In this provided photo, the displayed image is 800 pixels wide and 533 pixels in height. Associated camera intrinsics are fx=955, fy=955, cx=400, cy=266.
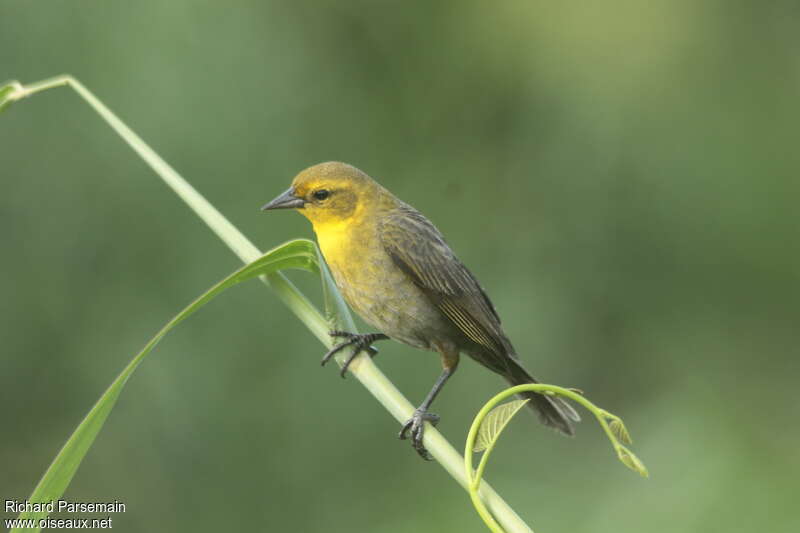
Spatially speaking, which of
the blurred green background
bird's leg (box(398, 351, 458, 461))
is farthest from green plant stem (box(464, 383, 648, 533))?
the blurred green background

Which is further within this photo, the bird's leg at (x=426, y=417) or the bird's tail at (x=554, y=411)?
the bird's tail at (x=554, y=411)

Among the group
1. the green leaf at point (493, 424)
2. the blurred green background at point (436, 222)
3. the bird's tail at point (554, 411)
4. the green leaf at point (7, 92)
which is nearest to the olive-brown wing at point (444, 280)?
the bird's tail at point (554, 411)

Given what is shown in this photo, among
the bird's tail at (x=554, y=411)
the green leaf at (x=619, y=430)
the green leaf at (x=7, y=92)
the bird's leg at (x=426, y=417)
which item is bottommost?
the bird's tail at (x=554, y=411)

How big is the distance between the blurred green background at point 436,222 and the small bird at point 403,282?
1.06 m

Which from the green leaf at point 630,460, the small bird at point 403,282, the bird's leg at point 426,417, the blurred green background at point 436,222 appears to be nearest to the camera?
the green leaf at point 630,460

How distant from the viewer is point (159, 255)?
4.28 m

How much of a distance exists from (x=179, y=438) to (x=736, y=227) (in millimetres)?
2775

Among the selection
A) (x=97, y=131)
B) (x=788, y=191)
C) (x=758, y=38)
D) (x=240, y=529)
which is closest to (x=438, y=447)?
(x=240, y=529)

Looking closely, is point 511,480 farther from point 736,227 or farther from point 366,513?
point 736,227

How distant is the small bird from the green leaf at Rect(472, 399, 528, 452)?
1307 mm

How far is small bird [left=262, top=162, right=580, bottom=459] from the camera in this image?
9.17 feet

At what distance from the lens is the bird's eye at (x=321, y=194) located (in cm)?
275

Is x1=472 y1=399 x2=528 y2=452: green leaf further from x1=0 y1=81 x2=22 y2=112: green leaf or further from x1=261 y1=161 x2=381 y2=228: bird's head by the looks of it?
x1=261 y1=161 x2=381 y2=228: bird's head

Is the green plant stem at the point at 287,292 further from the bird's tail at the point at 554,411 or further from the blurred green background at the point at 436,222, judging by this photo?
the blurred green background at the point at 436,222
